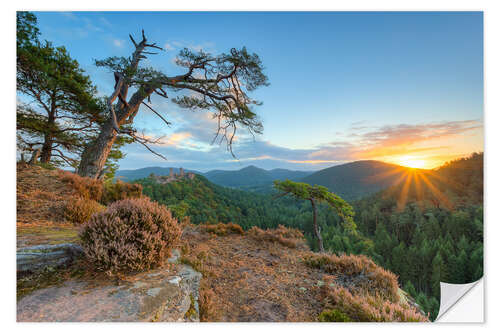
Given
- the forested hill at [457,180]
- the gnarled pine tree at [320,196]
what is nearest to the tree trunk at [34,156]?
the gnarled pine tree at [320,196]

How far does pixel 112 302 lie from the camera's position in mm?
1747

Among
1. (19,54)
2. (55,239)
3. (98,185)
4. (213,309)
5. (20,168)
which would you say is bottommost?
(213,309)

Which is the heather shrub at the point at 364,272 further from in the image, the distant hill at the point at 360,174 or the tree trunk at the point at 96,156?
the tree trunk at the point at 96,156

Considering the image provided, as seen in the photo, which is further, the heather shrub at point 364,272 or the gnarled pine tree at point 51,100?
the gnarled pine tree at point 51,100

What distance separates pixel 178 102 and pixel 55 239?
4.77 metres

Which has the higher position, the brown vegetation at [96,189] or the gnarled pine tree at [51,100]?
the gnarled pine tree at [51,100]

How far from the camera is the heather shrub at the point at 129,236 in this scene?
2.12 metres

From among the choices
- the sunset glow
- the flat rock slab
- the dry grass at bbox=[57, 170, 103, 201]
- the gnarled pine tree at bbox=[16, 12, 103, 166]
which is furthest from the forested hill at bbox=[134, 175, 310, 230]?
the sunset glow

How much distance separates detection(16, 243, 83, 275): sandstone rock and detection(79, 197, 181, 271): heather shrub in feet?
0.59

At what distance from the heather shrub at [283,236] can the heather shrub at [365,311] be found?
265 centimetres

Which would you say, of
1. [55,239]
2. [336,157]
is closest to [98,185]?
[55,239]
